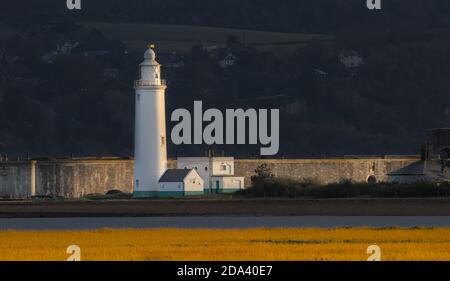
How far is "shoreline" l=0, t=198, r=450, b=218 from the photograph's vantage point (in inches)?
3893

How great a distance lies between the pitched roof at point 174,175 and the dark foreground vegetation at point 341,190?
3604 millimetres

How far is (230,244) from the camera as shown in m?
64.6

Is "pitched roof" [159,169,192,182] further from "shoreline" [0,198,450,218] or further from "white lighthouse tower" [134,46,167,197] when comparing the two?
"shoreline" [0,198,450,218]

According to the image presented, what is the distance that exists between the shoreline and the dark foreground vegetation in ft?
6.24

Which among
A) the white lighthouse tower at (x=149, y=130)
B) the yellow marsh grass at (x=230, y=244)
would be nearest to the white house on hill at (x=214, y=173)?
the white lighthouse tower at (x=149, y=130)

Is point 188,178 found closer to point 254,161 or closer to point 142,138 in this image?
point 142,138

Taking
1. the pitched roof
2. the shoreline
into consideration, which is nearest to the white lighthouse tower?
the pitched roof

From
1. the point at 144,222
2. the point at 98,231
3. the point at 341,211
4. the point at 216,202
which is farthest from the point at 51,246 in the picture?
the point at 216,202

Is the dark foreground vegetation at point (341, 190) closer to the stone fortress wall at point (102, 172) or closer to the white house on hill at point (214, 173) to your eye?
the white house on hill at point (214, 173)

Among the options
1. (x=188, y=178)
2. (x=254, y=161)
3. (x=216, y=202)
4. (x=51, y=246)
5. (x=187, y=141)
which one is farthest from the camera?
(x=187, y=141)

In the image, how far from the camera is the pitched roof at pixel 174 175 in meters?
116

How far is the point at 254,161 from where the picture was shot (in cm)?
13488
